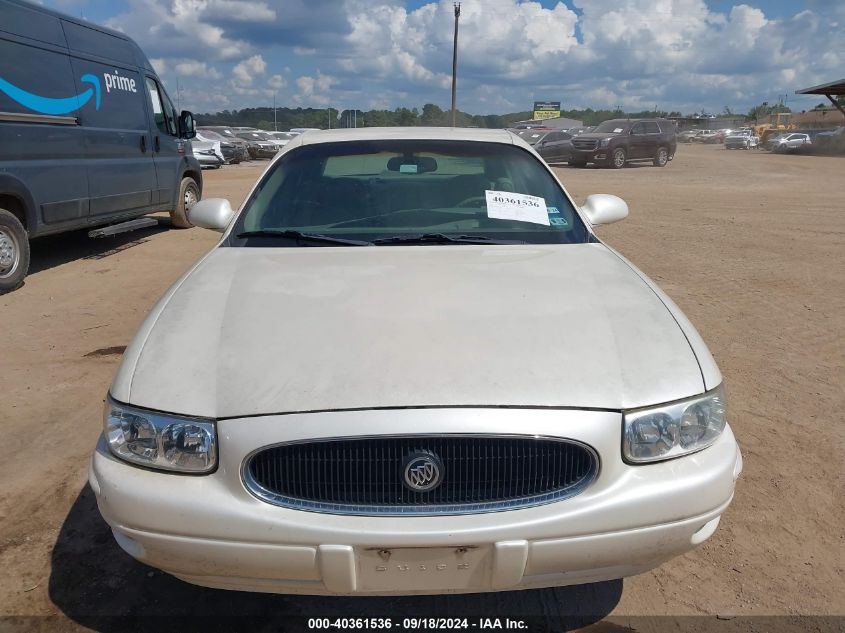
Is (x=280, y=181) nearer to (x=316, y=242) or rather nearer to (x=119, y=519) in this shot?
(x=316, y=242)

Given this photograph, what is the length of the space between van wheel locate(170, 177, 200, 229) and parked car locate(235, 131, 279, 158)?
22.4m

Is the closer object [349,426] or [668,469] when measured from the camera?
[349,426]

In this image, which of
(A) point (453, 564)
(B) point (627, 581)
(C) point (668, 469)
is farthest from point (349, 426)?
(B) point (627, 581)

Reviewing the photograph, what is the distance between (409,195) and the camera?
356 cm

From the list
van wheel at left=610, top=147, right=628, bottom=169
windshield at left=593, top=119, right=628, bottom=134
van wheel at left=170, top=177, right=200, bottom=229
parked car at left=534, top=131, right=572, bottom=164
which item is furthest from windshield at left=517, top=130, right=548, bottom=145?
van wheel at left=170, top=177, right=200, bottom=229

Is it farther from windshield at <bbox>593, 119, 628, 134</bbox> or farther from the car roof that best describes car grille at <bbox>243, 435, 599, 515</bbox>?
windshield at <bbox>593, 119, 628, 134</bbox>

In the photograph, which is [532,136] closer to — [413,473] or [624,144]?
[624,144]

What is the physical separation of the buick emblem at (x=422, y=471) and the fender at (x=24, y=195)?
6.30 metres

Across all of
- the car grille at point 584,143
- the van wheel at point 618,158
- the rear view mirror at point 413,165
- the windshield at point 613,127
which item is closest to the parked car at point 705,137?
the windshield at point 613,127

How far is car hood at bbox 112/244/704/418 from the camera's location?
2014mm

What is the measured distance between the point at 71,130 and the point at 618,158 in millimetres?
23153

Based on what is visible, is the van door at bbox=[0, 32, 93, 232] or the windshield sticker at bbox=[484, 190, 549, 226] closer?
the windshield sticker at bbox=[484, 190, 549, 226]

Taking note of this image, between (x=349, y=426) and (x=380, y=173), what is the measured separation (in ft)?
6.87

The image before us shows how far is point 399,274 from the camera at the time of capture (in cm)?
279
